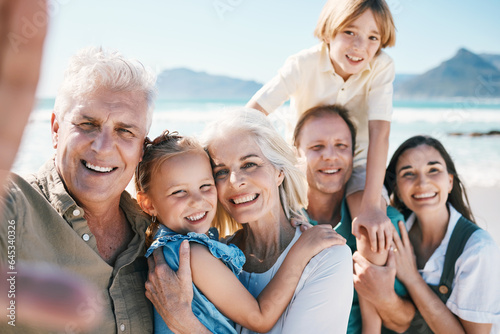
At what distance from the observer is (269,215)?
2734mm

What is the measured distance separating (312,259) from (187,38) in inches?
933

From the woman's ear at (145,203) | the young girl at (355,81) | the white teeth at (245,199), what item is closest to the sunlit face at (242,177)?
the white teeth at (245,199)

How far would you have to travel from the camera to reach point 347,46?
3611 millimetres

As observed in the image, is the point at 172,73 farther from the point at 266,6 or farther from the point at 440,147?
the point at 440,147

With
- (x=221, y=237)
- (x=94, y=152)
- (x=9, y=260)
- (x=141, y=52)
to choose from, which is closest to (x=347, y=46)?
(x=221, y=237)

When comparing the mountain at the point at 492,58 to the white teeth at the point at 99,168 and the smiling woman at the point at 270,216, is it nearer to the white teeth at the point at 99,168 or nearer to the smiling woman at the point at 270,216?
the smiling woman at the point at 270,216

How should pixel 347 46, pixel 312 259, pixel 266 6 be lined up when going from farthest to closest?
pixel 266 6, pixel 347 46, pixel 312 259

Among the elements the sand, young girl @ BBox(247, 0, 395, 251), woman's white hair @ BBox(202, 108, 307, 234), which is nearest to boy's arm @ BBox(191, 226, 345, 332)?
woman's white hair @ BBox(202, 108, 307, 234)

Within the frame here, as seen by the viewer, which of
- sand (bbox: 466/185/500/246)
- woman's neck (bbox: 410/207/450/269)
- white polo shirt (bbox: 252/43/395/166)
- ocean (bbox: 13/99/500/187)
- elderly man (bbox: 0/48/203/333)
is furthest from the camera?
ocean (bbox: 13/99/500/187)

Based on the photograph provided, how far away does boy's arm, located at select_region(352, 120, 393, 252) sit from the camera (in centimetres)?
318

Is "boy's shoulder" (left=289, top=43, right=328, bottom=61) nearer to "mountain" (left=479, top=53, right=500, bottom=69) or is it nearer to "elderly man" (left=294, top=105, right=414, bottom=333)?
"elderly man" (left=294, top=105, right=414, bottom=333)

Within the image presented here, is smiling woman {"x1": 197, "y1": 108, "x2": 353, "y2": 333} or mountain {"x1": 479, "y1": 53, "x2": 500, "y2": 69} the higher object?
mountain {"x1": 479, "y1": 53, "x2": 500, "y2": 69}

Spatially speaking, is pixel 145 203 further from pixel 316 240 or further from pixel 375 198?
pixel 375 198

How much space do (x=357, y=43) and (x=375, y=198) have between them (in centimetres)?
127
